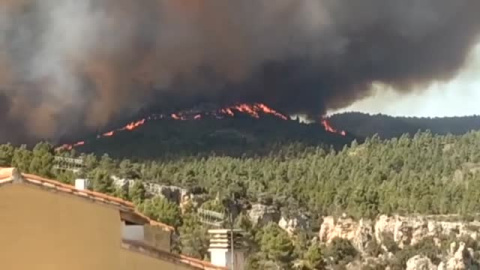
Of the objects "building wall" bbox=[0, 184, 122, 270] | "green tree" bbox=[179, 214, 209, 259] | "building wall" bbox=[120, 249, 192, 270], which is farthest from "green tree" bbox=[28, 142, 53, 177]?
"building wall" bbox=[0, 184, 122, 270]

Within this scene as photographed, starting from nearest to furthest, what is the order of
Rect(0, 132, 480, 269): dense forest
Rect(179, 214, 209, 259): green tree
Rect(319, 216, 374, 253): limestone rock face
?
1. Rect(179, 214, 209, 259): green tree
2. Rect(0, 132, 480, 269): dense forest
3. Rect(319, 216, 374, 253): limestone rock face

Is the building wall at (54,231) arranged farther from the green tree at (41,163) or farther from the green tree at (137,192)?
the green tree at (137,192)

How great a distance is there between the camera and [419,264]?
162ft

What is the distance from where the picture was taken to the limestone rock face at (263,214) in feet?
189

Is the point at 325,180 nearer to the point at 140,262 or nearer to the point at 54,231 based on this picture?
the point at 140,262

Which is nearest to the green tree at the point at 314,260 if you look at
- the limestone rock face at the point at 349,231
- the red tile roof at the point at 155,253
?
the limestone rock face at the point at 349,231

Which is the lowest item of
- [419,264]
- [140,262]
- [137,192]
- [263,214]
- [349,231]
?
[419,264]

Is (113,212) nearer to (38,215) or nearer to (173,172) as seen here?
(38,215)

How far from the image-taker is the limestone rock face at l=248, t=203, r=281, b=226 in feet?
189

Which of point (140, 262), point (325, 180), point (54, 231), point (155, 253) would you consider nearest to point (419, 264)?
point (325, 180)

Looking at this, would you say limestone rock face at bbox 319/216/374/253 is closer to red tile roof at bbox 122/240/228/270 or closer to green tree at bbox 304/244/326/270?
green tree at bbox 304/244/326/270

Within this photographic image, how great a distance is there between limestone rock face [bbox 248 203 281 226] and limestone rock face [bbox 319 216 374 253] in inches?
99.9

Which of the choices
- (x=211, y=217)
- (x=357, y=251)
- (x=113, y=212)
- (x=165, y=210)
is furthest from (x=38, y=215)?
(x=357, y=251)

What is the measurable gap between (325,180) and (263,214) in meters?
→ 7.48
